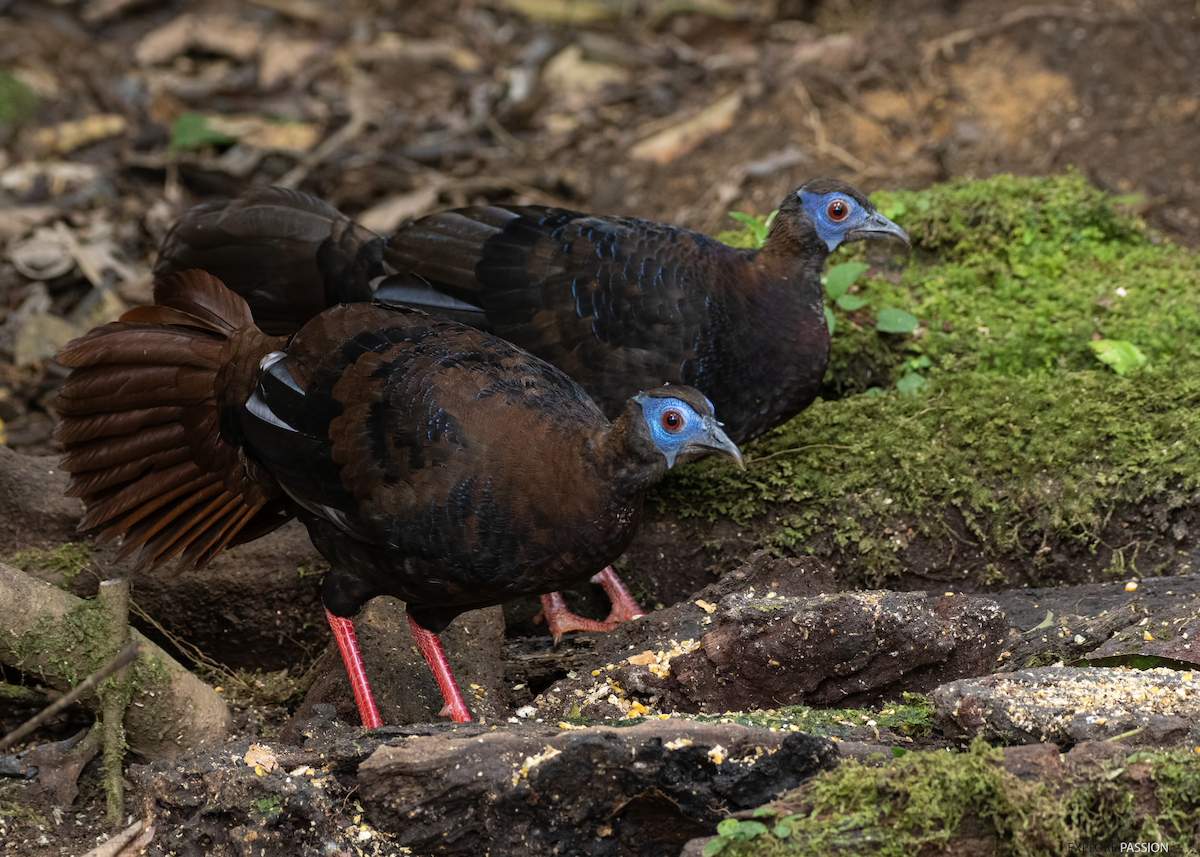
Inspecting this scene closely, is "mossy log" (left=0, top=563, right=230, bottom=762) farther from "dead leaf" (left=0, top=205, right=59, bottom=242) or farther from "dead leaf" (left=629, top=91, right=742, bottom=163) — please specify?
"dead leaf" (left=629, top=91, right=742, bottom=163)

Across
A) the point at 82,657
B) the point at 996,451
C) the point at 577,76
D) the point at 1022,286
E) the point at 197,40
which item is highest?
the point at 197,40

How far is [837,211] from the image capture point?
465cm

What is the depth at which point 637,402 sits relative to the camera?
3.28 m

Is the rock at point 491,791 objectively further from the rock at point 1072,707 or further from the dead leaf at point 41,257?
the dead leaf at point 41,257

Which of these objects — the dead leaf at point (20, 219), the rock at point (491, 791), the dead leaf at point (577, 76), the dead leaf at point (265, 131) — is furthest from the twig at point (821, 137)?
the rock at point (491, 791)

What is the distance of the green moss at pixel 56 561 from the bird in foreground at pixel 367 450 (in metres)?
0.29

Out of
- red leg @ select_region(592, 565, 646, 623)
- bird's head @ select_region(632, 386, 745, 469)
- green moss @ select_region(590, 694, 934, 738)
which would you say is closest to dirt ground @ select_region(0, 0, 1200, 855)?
red leg @ select_region(592, 565, 646, 623)

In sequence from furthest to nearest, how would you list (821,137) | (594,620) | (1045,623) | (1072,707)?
(821,137)
(594,620)
(1045,623)
(1072,707)

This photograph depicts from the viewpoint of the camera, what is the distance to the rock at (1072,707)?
262cm

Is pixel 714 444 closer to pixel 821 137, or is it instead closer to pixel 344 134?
pixel 821 137

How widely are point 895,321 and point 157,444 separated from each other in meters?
3.18

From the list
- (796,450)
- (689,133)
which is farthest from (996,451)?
(689,133)

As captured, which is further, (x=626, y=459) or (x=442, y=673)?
(x=442, y=673)

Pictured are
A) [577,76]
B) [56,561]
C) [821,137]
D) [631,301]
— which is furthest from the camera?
[577,76]
